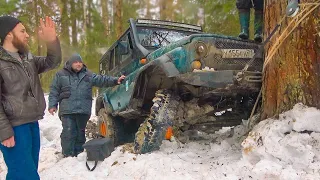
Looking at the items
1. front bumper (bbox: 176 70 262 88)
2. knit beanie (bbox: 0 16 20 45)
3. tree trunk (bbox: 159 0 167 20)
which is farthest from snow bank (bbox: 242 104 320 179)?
tree trunk (bbox: 159 0 167 20)

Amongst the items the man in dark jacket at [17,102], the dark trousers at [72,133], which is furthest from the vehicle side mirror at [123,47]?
the man in dark jacket at [17,102]

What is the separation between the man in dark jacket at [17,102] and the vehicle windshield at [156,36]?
97.9 inches

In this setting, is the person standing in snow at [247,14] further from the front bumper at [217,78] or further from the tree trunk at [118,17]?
the tree trunk at [118,17]

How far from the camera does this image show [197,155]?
3.86 meters

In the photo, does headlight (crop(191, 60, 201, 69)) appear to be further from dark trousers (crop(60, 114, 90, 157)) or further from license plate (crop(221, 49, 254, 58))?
dark trousers (crop(60, 114, 90, 157))

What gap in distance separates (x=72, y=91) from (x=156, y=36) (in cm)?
169

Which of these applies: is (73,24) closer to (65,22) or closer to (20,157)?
(65,22)

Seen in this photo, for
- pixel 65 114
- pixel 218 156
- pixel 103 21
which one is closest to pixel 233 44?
pixel 218 156

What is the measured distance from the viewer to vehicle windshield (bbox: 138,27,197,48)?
5371mm

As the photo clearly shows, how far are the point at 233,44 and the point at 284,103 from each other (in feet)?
3.43

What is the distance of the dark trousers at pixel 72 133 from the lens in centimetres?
533

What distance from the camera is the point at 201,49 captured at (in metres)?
3.65

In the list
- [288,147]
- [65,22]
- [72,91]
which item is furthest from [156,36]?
[65,22]

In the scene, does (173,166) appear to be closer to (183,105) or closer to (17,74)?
(183,105)
